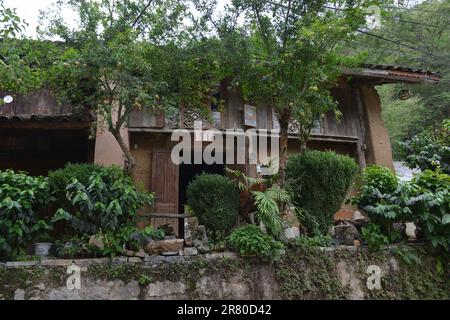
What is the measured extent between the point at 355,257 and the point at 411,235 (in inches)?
52.2

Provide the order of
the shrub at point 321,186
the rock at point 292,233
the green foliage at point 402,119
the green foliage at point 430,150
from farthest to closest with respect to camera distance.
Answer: the green foliage at point 402,119 < the green foliage at point 430,150 < the shrub at point 321,186 < the rock at point 292,233

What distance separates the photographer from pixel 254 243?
5.31m

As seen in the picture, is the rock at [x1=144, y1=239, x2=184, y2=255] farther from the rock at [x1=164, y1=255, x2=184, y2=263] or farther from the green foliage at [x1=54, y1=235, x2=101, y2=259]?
the green foliage at [x1=54, y1=235, x2=101, y2=259]

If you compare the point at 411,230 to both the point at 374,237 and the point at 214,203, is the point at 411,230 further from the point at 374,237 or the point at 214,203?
the point at 214,203

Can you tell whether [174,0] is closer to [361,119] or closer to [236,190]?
[236,190]

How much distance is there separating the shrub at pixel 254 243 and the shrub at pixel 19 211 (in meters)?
2.63

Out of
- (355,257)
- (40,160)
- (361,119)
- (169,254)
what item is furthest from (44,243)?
(361,119)

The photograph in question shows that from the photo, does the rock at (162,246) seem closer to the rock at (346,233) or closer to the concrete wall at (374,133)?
the rock at (346,233)

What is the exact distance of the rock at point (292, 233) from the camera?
5.82m

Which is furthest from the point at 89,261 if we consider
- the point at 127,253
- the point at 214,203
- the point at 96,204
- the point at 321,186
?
the point at 321,186

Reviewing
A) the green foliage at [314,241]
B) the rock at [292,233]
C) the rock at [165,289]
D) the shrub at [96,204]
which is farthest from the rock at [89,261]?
the green foliage at [314,241]

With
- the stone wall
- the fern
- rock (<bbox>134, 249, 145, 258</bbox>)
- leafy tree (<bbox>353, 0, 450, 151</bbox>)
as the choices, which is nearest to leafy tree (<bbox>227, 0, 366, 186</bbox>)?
the fern

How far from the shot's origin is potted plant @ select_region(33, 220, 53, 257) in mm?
5055

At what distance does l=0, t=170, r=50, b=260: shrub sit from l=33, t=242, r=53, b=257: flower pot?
5.1 inches
